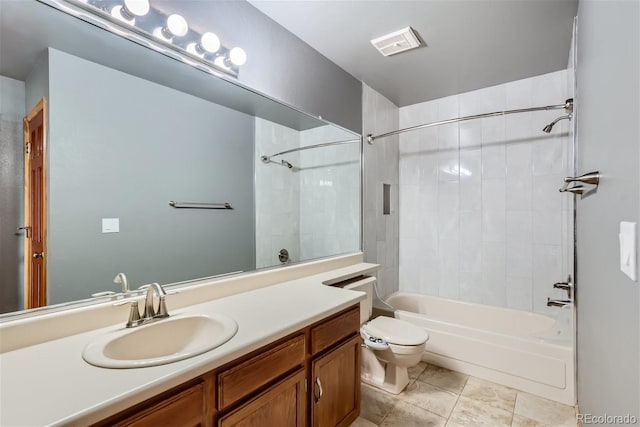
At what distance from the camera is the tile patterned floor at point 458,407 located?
5.70 ft

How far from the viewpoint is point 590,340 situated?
1.25 metres

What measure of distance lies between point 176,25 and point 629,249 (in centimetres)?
178

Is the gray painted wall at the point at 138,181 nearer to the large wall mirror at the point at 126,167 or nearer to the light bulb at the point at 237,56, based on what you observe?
the large wall mirror at the point at 126,167

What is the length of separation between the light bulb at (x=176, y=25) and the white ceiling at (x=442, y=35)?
0.55m

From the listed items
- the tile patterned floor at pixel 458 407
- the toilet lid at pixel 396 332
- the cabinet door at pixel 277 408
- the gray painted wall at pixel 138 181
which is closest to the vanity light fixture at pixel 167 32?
the gray painted wall at pixel 138 181

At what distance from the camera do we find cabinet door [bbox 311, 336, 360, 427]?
1328mm

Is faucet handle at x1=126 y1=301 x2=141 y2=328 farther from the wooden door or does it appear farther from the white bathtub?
the white bathtub

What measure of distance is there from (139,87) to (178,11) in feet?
1.35

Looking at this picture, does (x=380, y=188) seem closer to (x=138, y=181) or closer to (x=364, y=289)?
(x=364, y=289)

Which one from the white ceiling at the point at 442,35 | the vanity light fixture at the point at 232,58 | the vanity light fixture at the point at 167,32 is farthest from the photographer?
the white ceiling at the point at 442,35

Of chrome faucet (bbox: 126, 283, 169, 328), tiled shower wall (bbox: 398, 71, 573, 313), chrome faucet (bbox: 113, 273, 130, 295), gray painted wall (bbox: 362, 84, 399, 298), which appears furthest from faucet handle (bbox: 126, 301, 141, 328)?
tiled shower wall (bbox: 398, 71, 573, 313)

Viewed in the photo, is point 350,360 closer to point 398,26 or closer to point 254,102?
point 254,102

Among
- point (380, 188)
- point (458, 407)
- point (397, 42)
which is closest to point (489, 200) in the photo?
point (380, 188)

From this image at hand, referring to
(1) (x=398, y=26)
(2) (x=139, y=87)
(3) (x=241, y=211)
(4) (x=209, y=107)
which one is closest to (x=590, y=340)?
(3) (x=241, y=211)
